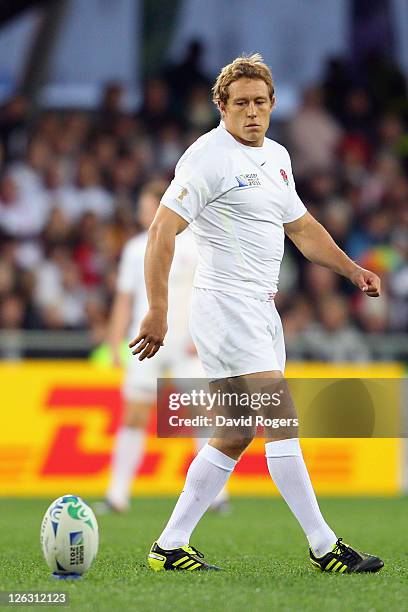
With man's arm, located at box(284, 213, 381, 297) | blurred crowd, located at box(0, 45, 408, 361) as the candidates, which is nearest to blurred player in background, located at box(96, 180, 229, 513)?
blurred crowd, located at box(0, 45, 408, 361)

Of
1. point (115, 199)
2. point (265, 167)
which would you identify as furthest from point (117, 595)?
point (115, 199)

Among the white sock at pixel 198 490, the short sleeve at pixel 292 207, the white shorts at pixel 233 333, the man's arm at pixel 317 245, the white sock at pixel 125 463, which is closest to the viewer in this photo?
the white shorts at pixel 233 333

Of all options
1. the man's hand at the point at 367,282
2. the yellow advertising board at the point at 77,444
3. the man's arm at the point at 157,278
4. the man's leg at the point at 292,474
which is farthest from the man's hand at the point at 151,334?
the yellow advertising board at the point at 77,444

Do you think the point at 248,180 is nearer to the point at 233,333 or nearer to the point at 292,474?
the point at 233,333

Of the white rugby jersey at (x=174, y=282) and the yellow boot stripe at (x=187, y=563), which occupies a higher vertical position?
the white rugby jersey at (x=174, y=282)

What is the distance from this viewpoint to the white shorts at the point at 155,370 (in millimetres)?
9500

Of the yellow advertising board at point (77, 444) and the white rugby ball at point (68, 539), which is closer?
the white rugby ball at point (68, 539)

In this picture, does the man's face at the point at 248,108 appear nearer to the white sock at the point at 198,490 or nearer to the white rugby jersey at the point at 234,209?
the white rugby jersey at the point at 234,209

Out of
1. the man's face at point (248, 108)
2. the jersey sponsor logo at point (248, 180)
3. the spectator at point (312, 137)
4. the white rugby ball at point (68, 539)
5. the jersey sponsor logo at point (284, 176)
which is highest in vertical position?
the spectator at point (312, 137)

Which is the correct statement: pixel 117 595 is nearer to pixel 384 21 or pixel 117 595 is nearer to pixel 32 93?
pixel 32 93

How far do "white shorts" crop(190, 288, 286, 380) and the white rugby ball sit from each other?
0.88 meters

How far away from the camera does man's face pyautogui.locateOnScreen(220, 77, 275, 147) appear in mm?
5555

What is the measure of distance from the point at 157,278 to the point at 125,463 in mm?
4390

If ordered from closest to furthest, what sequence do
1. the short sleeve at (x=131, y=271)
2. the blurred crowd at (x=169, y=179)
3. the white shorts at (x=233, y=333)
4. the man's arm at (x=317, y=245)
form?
the white shorts at (x=233, y=333), the man's arm at (x=317, y=245), the short sleeve at (x=131, y=271), the blurred crowd at (x=169, y=179)
